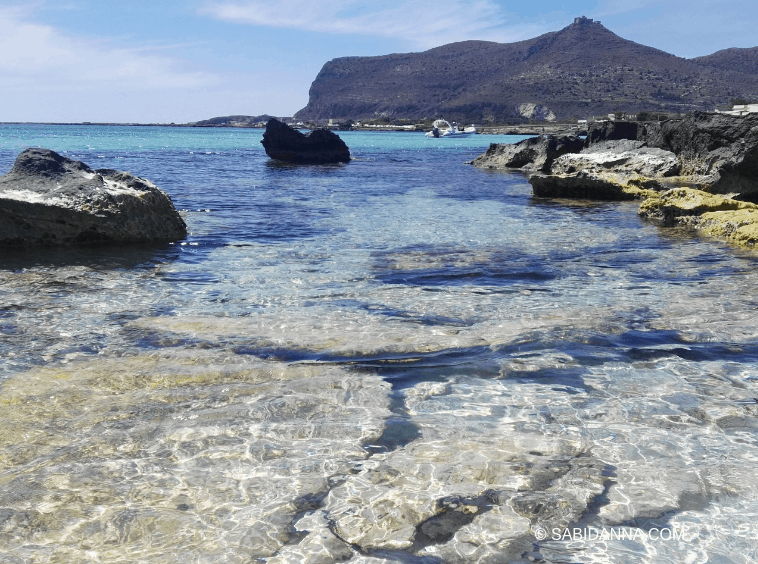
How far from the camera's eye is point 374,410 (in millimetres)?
4711

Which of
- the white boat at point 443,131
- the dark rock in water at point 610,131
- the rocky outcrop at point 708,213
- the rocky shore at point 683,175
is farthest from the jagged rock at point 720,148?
the white boat at point 443,131

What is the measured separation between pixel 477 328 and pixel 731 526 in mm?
3598

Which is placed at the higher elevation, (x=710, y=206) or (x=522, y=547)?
(x=710, y=206)

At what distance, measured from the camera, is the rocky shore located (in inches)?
561

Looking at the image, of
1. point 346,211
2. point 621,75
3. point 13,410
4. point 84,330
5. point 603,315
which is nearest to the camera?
point 13,410

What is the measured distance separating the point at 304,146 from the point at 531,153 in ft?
56.8

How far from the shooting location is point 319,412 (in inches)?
184

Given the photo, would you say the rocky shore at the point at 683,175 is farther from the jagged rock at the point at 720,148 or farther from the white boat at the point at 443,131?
the white boat at the point at 443,131

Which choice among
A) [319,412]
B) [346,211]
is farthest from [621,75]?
[319,412]

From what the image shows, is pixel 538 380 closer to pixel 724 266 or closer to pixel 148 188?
pixel 724 266

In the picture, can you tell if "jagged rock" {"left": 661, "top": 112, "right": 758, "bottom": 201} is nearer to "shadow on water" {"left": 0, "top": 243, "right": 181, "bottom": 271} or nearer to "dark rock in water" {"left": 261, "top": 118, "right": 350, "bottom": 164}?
"shadow on water" {"left": 0, "top": 243, "right": 181, "bottom": 271}

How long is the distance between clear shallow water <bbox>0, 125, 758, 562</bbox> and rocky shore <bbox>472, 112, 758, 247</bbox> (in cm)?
456

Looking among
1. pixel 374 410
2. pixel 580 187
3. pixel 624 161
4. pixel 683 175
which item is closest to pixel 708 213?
pixel 580 187

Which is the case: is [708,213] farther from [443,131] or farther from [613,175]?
[443,131]
